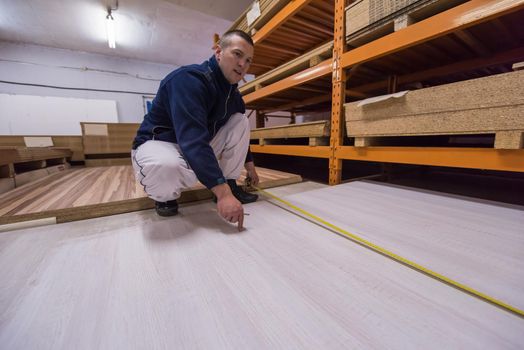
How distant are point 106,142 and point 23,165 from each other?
1174 millimetres

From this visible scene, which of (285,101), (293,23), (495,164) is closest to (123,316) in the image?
(495,164)

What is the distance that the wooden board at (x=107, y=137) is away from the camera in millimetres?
3389

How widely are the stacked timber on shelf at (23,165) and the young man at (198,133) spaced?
51.2 inches

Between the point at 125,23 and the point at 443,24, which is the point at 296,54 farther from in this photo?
the point at 125,23

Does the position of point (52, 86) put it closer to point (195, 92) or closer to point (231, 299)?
point (195, 92)

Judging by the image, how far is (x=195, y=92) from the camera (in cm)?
94

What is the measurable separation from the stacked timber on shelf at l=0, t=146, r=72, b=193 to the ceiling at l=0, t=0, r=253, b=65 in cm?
239

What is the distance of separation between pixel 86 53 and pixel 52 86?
108 centimetres

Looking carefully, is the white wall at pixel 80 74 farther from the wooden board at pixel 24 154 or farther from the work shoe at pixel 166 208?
the work shoe at pixel 166 208

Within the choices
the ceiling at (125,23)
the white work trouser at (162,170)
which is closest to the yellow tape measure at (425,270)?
the white work trouser at (162,170)

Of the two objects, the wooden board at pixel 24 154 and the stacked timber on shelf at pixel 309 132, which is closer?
the wooden board at pixel 24 154

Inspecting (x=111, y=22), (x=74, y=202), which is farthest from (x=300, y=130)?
(x=111, y=22)

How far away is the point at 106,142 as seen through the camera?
350 centimetres

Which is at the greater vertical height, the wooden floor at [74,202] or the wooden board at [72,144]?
the wooden board at [72,144]
